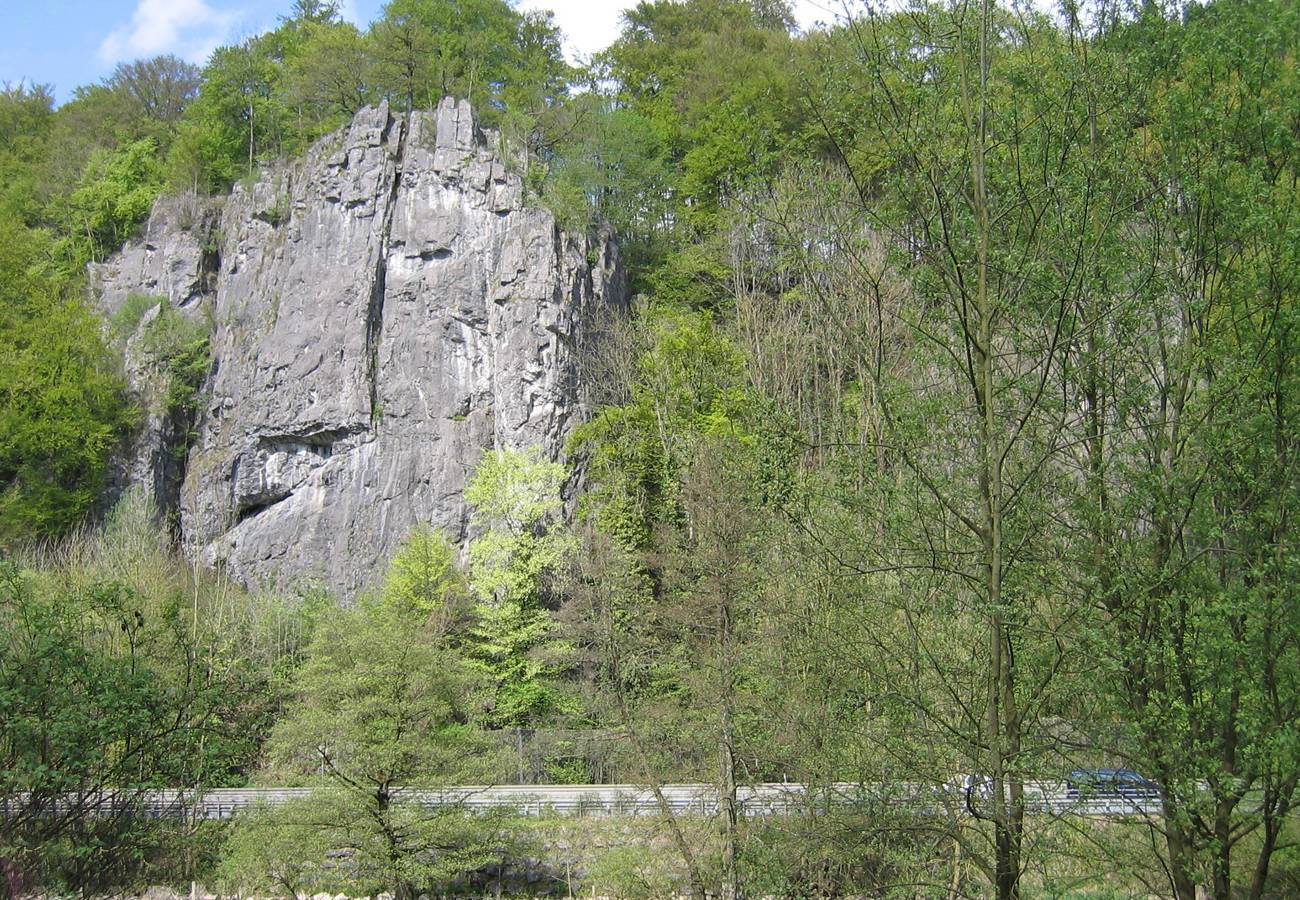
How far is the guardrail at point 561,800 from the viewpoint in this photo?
20.9 ft

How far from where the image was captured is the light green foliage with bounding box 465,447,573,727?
21.6 meters

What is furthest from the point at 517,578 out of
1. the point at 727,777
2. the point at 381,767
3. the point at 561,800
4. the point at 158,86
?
the point at 158,86

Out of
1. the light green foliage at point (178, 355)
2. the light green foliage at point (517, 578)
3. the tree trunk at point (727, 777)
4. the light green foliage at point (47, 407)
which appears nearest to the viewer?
the tree trunk at point (727, 777)

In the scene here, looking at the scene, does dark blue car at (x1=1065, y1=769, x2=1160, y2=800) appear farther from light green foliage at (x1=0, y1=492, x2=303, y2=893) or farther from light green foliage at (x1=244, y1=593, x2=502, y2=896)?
light green foliage at (x1=244, y1=593, x2=502, y2=896)

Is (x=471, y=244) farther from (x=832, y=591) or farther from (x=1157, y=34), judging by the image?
(x=1157, y=34)

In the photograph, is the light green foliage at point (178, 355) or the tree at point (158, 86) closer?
Result: the light green foliage at point (178, 355)

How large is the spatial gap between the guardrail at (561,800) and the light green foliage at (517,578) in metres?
4.27

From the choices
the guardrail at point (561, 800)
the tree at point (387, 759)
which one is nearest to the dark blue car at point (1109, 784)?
the guardrail at point (561, 800)

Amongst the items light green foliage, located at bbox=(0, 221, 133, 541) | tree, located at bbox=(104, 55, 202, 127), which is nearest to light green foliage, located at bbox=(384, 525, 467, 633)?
light green foliage, located at bbox=(0, 221, 133, 541)

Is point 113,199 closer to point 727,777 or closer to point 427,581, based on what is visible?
point 427,581

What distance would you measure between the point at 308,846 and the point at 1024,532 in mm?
10835

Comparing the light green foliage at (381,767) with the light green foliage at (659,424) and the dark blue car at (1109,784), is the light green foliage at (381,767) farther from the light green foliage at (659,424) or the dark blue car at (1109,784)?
the dark blue car at (1109,784)

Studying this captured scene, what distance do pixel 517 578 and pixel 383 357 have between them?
925 cm

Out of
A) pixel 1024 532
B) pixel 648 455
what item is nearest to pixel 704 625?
pixel 1024 532
